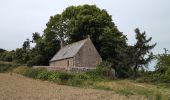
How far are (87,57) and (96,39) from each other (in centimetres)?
777

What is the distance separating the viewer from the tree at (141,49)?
49.0 metres

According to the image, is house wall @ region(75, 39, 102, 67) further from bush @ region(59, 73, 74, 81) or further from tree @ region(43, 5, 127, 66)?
bush @ region(59, 73, 74, 81)

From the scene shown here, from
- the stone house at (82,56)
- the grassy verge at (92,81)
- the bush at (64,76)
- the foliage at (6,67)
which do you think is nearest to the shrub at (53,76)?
the grassy verge at (92,81)

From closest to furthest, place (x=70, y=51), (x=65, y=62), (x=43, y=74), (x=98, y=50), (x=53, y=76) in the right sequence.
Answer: (x=53, y=76) → (x=43, y=74) → (x=65, y=62) → (x=70, y=51) → (x=98, y=50)

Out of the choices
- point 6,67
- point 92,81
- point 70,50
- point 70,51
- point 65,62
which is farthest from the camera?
point 6,67

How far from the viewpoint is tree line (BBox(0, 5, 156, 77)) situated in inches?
1950

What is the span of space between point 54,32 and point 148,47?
24.1 meters

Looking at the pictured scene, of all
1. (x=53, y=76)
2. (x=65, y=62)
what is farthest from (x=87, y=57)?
(x=53, y=76)

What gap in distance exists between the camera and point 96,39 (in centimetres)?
6025

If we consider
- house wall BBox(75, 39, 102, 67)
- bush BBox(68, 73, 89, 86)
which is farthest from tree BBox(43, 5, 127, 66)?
bush BBox(68, 73, 89, 86)

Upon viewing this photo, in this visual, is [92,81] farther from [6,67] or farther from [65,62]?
[6,67]

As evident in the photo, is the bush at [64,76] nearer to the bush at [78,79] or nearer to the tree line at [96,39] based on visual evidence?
the bush at [78,79]

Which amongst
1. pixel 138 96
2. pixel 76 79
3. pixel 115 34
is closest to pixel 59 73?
pixel 76 79

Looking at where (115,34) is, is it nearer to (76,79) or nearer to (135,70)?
(135,70)
